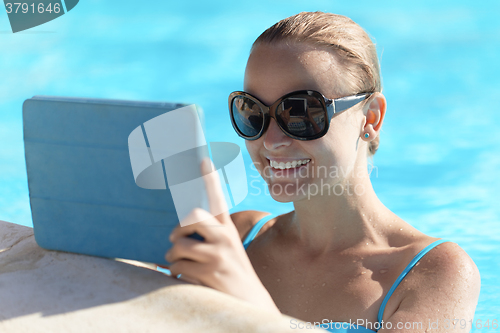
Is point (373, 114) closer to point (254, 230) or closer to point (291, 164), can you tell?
point (291, 164)

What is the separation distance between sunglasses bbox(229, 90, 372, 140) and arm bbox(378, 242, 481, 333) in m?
0.65

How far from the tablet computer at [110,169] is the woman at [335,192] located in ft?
2.33

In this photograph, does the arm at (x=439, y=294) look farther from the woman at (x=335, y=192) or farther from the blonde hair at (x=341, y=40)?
the blonde hair at (x=341, y=40)

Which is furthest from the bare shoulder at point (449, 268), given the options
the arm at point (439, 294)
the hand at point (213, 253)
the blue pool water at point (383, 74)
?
the blue pool water at point (383, 74)

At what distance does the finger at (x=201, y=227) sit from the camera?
3.86ft

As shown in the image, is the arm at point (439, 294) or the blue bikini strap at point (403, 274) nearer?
the arm at point (439, 294)

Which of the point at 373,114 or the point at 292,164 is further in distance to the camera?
the point at 373,114

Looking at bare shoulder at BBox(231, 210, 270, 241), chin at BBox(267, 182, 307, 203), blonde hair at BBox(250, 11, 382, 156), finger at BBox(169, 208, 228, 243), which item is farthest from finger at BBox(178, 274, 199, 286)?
bare shoulder at BBox(231, 210, 270, 241)

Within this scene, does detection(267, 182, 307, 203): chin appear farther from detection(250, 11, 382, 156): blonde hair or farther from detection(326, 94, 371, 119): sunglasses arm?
detection(250, 11, 382, 156): blonde hair

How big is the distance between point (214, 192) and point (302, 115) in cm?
71

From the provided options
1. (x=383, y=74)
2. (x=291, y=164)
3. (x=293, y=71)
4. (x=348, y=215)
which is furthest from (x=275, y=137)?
(x=383, y=74)

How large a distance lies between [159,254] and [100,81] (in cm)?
734

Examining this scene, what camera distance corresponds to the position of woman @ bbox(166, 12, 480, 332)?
1.74 m

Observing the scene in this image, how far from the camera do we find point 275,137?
187 cm
